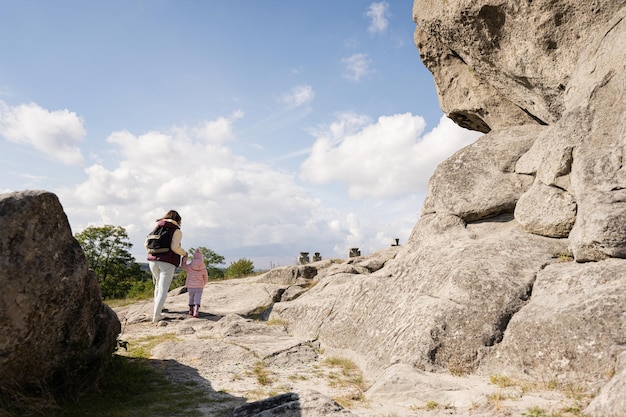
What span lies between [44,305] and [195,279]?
31.4 feet

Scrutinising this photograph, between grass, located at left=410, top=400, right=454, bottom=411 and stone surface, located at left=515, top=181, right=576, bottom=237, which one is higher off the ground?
→ stone surface, located at left=515, top=181, right=576, bottom=237

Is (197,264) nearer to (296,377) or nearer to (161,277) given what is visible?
(161,277)

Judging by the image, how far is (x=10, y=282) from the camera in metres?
6.78

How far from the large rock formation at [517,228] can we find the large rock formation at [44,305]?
5.96 meters

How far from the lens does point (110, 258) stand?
186 ft

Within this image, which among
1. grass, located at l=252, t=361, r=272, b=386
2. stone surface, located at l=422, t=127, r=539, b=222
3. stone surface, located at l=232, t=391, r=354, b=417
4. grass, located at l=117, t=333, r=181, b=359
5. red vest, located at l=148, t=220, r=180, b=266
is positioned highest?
stone surface, located at l=422, t=127, r=539, b=222

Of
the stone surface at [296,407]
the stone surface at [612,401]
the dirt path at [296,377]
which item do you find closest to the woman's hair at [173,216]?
the dirt path at [296,377]

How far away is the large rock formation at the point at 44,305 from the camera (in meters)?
6.83

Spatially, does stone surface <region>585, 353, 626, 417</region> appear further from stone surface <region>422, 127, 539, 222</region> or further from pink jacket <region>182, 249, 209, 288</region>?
pink jacket <region>182, 249, 209, 288</region>

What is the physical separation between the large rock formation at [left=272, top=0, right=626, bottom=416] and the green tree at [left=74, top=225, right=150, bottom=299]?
43.7 metres

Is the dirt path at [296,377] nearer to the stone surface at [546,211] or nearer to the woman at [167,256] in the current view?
the woman at [167,256]

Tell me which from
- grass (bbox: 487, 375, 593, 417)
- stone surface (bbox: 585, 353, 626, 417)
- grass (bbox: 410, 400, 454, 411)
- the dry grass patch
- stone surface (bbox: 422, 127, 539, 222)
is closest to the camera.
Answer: stone surface (bbox: 585, 353, 626, 417)

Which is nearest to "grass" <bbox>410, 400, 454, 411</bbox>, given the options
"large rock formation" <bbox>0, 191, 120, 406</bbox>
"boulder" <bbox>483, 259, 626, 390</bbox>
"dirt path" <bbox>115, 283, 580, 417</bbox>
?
"dirt path" <bbox>115, 283, 580, 417</bbox>

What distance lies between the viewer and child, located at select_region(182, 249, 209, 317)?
1678 cm
